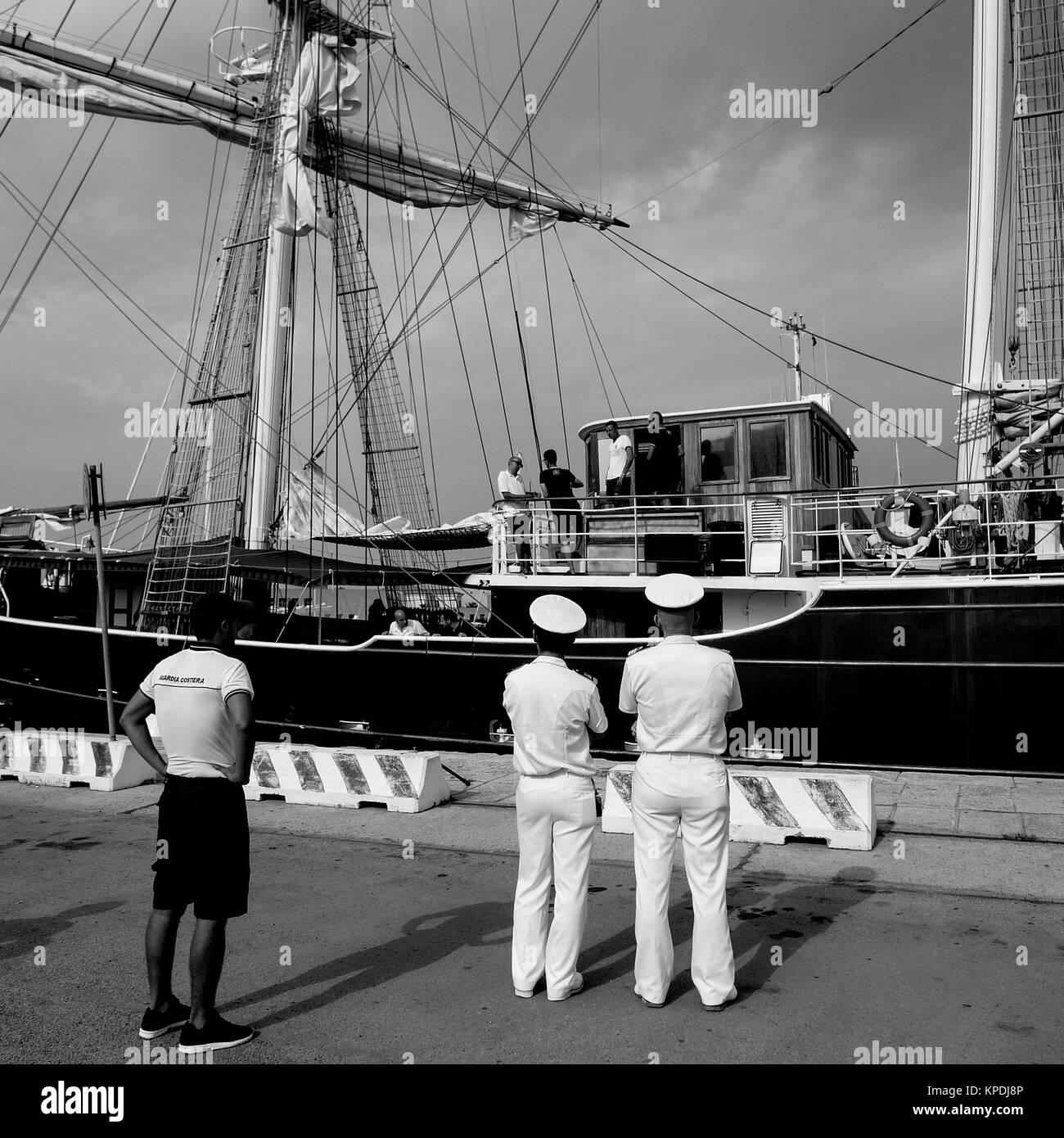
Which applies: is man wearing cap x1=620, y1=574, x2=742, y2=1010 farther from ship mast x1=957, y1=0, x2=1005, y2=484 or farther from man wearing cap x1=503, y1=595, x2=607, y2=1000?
ship mast x1=957, y1=0, x2=1005, y2=484

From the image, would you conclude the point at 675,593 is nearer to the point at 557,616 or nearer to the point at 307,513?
the point at 557,616

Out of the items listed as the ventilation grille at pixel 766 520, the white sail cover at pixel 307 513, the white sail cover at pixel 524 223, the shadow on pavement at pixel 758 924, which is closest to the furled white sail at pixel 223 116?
the white sail cover at pixel 524 223

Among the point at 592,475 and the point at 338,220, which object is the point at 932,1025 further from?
the point at 338,220

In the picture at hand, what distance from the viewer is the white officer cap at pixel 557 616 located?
4484mm

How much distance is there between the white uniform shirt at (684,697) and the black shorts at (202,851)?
175 centimetres

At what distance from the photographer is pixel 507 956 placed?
4.89 meters

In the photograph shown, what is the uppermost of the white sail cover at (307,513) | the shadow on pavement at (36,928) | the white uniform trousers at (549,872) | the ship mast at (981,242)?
the ship mast at (981,242)

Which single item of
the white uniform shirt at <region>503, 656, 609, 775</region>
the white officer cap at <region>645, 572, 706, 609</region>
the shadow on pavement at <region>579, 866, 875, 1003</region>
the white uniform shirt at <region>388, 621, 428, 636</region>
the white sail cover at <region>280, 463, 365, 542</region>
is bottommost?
the shadow on pavement at <region>579, 866, 875, 1003</region>

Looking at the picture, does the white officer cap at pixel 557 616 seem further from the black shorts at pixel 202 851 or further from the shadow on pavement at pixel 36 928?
the shadow on pavement at pixel 36 928

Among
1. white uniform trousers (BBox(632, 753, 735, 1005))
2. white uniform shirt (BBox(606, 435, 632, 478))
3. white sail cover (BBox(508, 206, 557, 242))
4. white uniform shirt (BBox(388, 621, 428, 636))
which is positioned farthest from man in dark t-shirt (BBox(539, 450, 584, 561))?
white sail cover (BBox(508, 206, 557, 242))

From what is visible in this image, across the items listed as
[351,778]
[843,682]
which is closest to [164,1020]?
[351,778]

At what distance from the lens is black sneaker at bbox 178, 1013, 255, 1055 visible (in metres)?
3.76

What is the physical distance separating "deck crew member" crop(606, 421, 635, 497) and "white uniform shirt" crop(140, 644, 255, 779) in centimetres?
934

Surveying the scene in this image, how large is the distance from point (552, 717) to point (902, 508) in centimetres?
820
